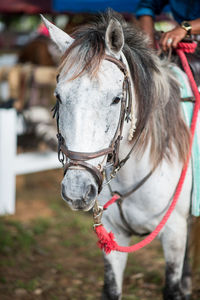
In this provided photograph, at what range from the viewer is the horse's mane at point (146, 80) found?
1.80 meters

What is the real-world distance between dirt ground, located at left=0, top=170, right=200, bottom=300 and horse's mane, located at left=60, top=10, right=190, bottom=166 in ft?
2.53

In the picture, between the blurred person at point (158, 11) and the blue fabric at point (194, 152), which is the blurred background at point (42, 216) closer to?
the blurred person at point (158, 11)

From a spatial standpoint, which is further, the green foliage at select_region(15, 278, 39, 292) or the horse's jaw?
the green foliage at select_region(15, 278, 39, 292)

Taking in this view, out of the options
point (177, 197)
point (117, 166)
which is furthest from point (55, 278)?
point (117, 166)

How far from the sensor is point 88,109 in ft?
5.53

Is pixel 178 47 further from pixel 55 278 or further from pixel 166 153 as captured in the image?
pixel 55 278

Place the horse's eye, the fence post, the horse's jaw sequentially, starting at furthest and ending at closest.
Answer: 1. the fence post
2. the horse's eye
3. the horse's jaw

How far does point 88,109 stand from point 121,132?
22 centimetres

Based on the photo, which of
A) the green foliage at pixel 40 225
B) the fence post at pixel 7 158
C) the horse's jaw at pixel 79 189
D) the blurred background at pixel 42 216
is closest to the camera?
the horse's jaw at pixel 79 189

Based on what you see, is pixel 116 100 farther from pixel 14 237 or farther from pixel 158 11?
pixel 14 237

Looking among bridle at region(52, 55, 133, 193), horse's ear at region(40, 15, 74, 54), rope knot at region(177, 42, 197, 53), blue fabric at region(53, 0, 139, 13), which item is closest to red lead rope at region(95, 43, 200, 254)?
rope knot at region(177, 42, 197, 53)

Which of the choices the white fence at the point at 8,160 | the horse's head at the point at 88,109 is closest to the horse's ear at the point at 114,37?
the horse's head at the point at 88,109

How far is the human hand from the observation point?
2402mm

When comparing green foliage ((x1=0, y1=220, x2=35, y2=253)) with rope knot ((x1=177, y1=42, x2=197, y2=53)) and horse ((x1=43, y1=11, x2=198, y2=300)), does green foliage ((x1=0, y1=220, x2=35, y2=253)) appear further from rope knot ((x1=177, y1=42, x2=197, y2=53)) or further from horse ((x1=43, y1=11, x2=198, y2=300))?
rope knot ((x1=177, y1=42, x2=197, y2=53))
